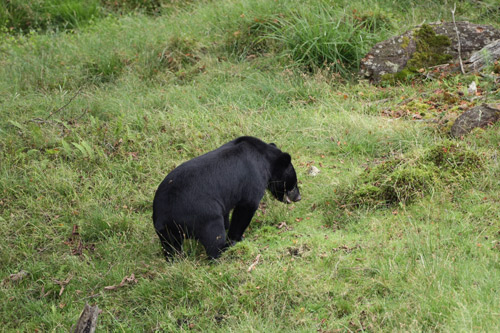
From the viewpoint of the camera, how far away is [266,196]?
5.71 meters

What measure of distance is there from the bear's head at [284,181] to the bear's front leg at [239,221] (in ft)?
1.57

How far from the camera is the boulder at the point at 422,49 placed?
8047mm

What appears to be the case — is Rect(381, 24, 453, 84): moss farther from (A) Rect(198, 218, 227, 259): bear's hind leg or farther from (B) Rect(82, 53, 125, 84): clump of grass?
(A) Rect(198, 218, 227, 259): bear's hind leg

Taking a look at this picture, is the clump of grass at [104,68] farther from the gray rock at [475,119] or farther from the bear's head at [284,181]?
the gray rock at [475,119]

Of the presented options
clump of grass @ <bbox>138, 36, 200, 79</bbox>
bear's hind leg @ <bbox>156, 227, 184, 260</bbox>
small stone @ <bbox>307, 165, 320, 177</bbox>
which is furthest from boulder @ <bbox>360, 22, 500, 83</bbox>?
bear's hind leg @ <bbox>156, 227, 184, 260</bbox>

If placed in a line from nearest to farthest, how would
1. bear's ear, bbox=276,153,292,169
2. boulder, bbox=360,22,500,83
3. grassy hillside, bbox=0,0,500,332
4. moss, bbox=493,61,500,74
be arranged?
grassy hillside, bbox=0,0,500,332 < bear's ear, bbox=276,153,292,169 < moss, bbox=493,61,500,74 < boulder, bbox=360,22,500,83

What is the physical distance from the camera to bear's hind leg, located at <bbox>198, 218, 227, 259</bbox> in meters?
4.50

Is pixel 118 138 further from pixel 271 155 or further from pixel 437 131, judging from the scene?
pixel 437 131

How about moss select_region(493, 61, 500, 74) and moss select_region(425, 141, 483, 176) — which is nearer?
moss select_region(425, 141, 483, 176)

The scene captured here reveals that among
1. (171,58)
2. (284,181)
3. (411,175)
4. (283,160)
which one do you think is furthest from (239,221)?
(171,58)

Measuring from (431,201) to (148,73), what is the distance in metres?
5.33

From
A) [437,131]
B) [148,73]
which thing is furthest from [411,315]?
[148,73]

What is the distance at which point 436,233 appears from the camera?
447cm

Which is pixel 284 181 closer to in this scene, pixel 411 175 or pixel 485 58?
pixel 411 175
